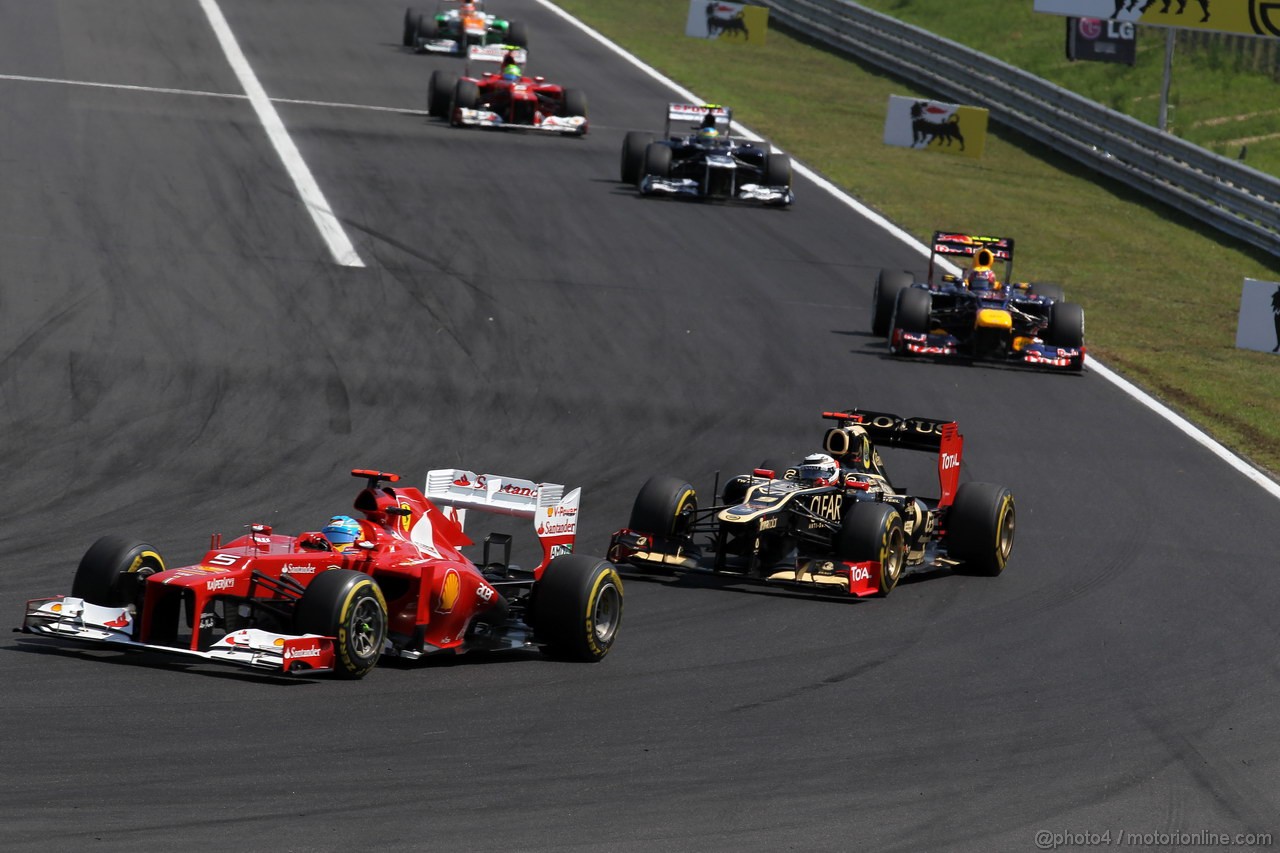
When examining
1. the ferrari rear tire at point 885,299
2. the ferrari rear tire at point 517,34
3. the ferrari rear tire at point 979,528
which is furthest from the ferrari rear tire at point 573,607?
the ferrari rear tire at point 517,34

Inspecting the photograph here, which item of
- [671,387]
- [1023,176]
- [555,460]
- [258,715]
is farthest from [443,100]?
[258,715]

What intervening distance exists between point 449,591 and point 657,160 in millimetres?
23274

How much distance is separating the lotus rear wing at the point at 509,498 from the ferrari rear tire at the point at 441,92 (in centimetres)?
2702

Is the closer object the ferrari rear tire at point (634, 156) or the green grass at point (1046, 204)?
the green grass at point (1046, 204)

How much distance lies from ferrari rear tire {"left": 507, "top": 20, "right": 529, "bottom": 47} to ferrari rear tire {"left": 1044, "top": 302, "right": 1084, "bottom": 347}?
25.1 meters

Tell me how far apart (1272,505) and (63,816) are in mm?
15137

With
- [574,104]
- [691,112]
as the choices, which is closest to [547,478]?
[691,112]

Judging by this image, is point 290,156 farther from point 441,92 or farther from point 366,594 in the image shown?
point 366,594

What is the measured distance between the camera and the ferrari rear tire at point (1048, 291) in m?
27.1

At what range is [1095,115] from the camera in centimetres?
4281

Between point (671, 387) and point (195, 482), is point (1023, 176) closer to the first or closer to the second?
point (671, 387)

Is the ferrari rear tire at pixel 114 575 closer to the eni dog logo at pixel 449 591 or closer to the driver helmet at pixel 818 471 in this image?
the eni dog logo at pixel 449 591

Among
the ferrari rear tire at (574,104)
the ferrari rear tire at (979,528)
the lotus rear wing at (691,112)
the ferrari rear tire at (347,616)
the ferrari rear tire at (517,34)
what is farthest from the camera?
the ferrari rear tire at (517,34)

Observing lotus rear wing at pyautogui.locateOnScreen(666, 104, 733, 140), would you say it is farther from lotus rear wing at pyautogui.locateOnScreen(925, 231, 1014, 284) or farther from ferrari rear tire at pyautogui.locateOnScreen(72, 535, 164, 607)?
ferrari rear tire at pyautogui.locateOnScreen(72, 535, 164, 607)
